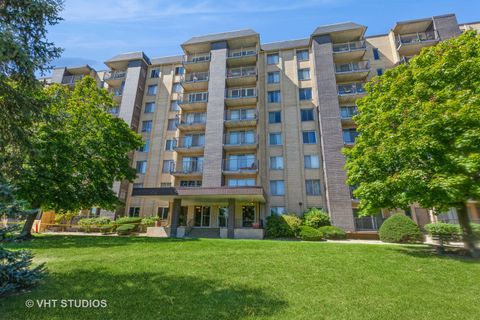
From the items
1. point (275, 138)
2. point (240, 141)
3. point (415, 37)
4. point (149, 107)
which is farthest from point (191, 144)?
point (415, 37)

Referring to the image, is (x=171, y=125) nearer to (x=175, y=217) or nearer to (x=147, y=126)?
(x=147, y=126)

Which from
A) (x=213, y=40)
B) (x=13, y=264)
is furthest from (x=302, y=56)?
(x=13, y=264)

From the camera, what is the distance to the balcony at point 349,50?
1126 inches

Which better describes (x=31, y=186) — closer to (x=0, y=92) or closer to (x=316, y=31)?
(x=0, y=92)

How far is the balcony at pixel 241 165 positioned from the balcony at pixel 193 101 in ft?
28.6

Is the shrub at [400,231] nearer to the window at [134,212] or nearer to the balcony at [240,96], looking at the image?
the balcony at [240,96]

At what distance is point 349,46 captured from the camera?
29703mm

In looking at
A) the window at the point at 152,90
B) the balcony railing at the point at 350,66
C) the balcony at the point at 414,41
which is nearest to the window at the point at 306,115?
the balcony railing at the point at 350,66

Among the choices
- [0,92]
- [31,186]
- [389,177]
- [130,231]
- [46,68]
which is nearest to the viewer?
[0,92]

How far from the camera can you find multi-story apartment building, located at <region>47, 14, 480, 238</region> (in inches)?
996

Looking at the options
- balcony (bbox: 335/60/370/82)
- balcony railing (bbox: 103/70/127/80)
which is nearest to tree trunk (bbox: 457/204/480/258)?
balcony (bbox: 335/60/370/82)

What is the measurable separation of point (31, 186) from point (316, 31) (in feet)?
110

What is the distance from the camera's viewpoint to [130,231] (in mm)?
24297

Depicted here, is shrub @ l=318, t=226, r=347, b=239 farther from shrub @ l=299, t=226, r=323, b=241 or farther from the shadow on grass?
the shadow on grass
